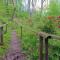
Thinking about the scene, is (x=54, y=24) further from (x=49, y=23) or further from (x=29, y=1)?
(x=29, y=1)

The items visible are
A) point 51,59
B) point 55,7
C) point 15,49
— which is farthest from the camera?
point 55,7

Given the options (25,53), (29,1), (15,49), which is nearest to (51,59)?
(25,53)

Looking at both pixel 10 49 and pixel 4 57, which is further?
pixel 10 49

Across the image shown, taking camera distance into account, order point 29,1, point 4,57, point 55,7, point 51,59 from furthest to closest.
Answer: point 29,1, point 55,7, point 4,57, point 51,59

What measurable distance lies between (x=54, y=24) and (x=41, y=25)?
1.40ft

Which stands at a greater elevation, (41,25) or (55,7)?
(55,7)

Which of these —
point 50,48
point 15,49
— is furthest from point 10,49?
point 50,48

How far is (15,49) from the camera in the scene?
5.84m

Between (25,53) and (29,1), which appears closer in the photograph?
(25,53)

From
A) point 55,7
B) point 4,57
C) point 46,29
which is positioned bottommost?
point 4,57

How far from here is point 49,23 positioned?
6602 millimetres

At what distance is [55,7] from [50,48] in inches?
67.9

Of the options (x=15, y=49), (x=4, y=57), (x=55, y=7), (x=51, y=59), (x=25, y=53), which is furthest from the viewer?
(x=55, y=7)

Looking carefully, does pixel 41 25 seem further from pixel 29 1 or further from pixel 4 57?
pixel 29 1
